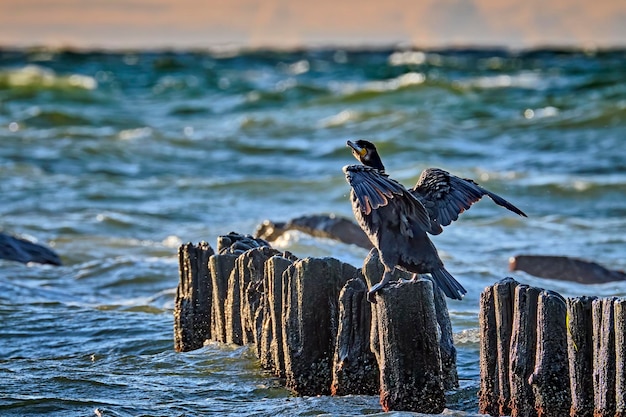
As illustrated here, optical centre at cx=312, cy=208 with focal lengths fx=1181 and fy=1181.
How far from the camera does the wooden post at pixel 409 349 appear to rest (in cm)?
514

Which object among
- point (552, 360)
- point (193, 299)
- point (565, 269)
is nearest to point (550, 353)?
point (552, 360)

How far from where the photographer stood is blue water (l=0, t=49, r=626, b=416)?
6.40m

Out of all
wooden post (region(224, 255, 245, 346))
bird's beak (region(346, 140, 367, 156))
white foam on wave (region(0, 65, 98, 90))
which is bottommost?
wooden post (region(224, 255, 245, 346))

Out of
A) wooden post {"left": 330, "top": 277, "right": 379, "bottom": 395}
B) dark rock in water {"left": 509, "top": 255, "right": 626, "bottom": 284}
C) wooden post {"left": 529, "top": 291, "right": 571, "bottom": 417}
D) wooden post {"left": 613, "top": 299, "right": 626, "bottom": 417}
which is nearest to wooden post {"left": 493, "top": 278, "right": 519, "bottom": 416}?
wooden post {"left": 529, "top": 291, "right": 571, "bottom": 417}

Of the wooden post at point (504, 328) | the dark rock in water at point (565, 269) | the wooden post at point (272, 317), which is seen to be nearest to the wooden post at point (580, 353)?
the wooden post at point (504, 328)

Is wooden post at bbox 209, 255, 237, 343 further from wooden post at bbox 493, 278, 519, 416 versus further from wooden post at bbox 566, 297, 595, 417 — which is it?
wooden post at bbox 566, 297, 595, 417

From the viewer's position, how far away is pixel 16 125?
2902 centimetres

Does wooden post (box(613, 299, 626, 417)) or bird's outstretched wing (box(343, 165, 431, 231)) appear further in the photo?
bird's outstretched wing (box(343, 165, 431, 231))

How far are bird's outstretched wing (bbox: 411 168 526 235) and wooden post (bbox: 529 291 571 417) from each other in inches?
33.2

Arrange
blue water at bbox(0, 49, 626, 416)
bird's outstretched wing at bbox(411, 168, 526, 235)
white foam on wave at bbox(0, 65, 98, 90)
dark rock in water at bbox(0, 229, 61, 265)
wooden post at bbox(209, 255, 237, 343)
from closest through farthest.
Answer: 1. bird's outstretched wing at bbox(411, 168, 526, 235)
2. blue water at bbox(0, 49, 626, 416)
3. wooden post at bbox(209, 255, 237, 343)
4. dark rock in water at bbox(0, 229, 61, 265)
5. white foam on wave at bbox(0, 65, 98, 90)

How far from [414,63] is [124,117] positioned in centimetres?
3376

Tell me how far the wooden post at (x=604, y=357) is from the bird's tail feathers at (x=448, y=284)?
0.83m

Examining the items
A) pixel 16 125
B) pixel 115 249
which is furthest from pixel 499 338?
pixel 16 125

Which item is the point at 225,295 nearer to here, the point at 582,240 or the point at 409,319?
the point at 409,319
